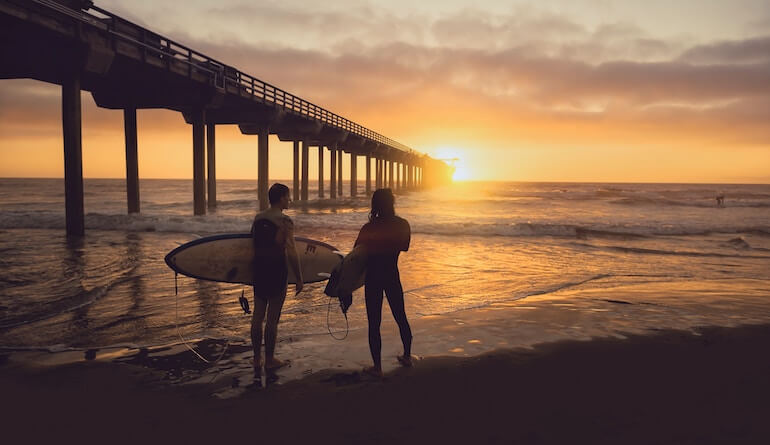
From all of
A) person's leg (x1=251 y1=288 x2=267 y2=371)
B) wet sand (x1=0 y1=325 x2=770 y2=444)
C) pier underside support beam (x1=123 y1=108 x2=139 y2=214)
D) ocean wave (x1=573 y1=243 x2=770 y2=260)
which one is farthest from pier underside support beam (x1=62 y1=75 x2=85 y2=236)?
ocean wave (x1=573 y1=243 x2=770 y2=260)

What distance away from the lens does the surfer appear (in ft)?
12.5

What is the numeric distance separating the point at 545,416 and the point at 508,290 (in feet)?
15.0

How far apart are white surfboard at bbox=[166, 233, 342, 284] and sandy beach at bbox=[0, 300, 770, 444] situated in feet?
2.56

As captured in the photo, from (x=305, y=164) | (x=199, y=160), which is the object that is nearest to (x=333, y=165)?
(x=305, y=164)

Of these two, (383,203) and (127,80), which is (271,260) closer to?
(383,203)

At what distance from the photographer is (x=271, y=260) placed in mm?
3834

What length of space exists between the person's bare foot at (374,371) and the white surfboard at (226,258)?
1.13m

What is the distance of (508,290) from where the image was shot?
25.2 feet

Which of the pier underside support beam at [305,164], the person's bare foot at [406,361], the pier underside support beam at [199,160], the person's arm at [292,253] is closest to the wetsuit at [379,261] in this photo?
the person's bare foot at [406,361]

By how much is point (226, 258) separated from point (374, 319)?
6.03 ft

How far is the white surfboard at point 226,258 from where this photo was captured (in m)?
4.72

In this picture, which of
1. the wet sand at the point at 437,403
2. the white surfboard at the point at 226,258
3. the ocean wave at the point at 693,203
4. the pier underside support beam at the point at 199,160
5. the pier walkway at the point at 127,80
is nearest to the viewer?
the wet sand at the point at 437,403

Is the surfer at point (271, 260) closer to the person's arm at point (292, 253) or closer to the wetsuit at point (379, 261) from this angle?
the person's arm at point (292, 253)

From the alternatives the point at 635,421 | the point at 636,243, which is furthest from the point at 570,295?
the point at 636,243
